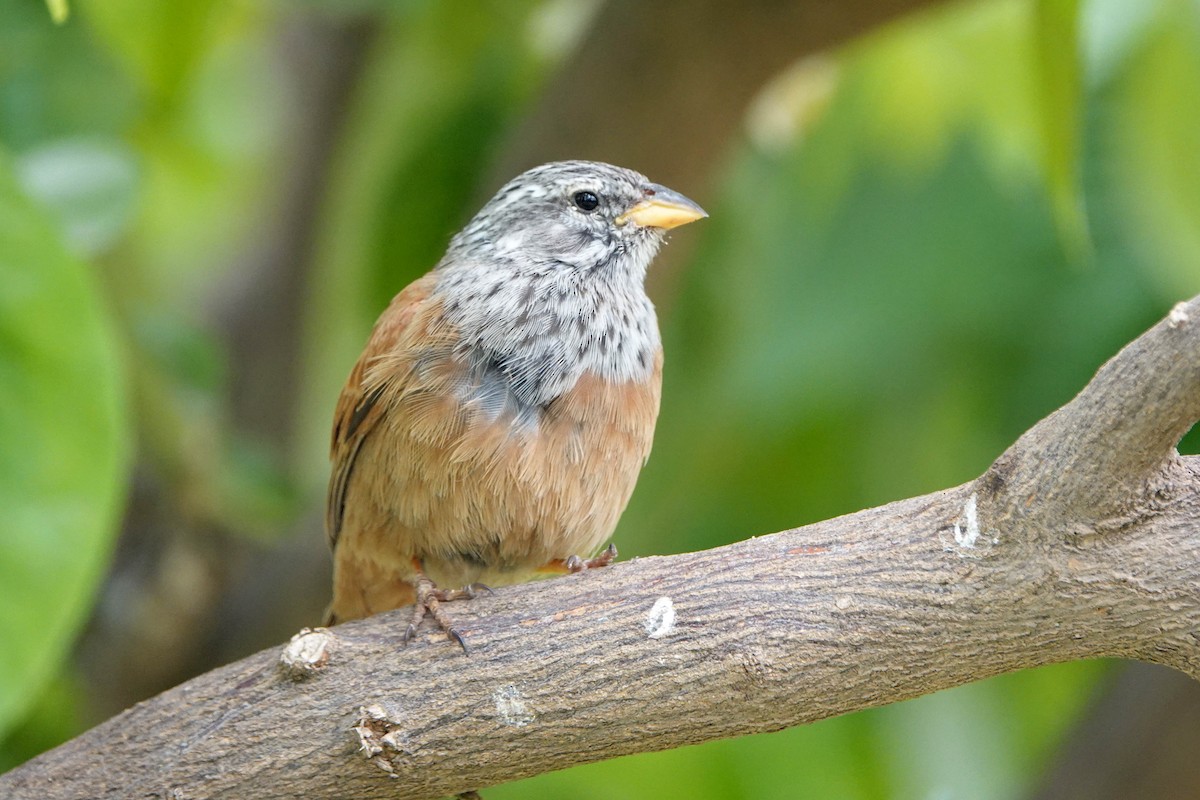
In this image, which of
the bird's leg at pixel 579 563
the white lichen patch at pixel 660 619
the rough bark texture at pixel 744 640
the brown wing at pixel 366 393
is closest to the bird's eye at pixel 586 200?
the brown wing at pixel 366 393

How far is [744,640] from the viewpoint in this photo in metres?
2.77

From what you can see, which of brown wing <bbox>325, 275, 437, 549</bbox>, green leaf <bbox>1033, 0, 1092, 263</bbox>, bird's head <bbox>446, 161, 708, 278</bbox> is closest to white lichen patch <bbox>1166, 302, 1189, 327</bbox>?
green leaf <bbox>1033, 0, 1092, 263</bbox>

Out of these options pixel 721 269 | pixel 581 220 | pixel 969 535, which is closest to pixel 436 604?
pixel 969 535

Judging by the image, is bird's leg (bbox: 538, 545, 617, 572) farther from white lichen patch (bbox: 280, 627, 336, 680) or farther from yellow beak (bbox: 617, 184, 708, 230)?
yellow beak (bbox: 617, 184, 708, 230)

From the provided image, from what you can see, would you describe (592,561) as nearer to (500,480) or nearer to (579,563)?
(579,563)

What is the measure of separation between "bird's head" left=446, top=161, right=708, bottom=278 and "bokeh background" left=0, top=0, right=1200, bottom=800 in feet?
3.25

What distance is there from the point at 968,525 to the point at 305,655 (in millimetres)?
1408

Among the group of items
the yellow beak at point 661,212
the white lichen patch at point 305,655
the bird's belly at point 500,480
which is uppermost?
the yellow beak at point 661,212

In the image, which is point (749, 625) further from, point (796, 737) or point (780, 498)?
point (780, 498)

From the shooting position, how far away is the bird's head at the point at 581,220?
4.03 meters

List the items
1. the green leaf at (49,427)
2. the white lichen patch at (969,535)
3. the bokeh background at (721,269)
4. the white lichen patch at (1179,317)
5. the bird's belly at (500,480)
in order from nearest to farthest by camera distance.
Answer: the white lichen patch at (1179,317) < the white lichen patch at (969,535) < the green leaf at (49,427) < the bird's belly at (500,480) < the bokeh background at (721,269)

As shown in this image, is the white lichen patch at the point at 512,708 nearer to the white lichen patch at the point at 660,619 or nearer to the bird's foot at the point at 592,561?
the white lichen patch at the point at 660,619

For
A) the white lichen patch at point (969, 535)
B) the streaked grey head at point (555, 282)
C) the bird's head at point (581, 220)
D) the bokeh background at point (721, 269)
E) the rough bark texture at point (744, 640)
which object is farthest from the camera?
the bokeh background at point (721, 269)

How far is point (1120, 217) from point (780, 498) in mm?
1843
